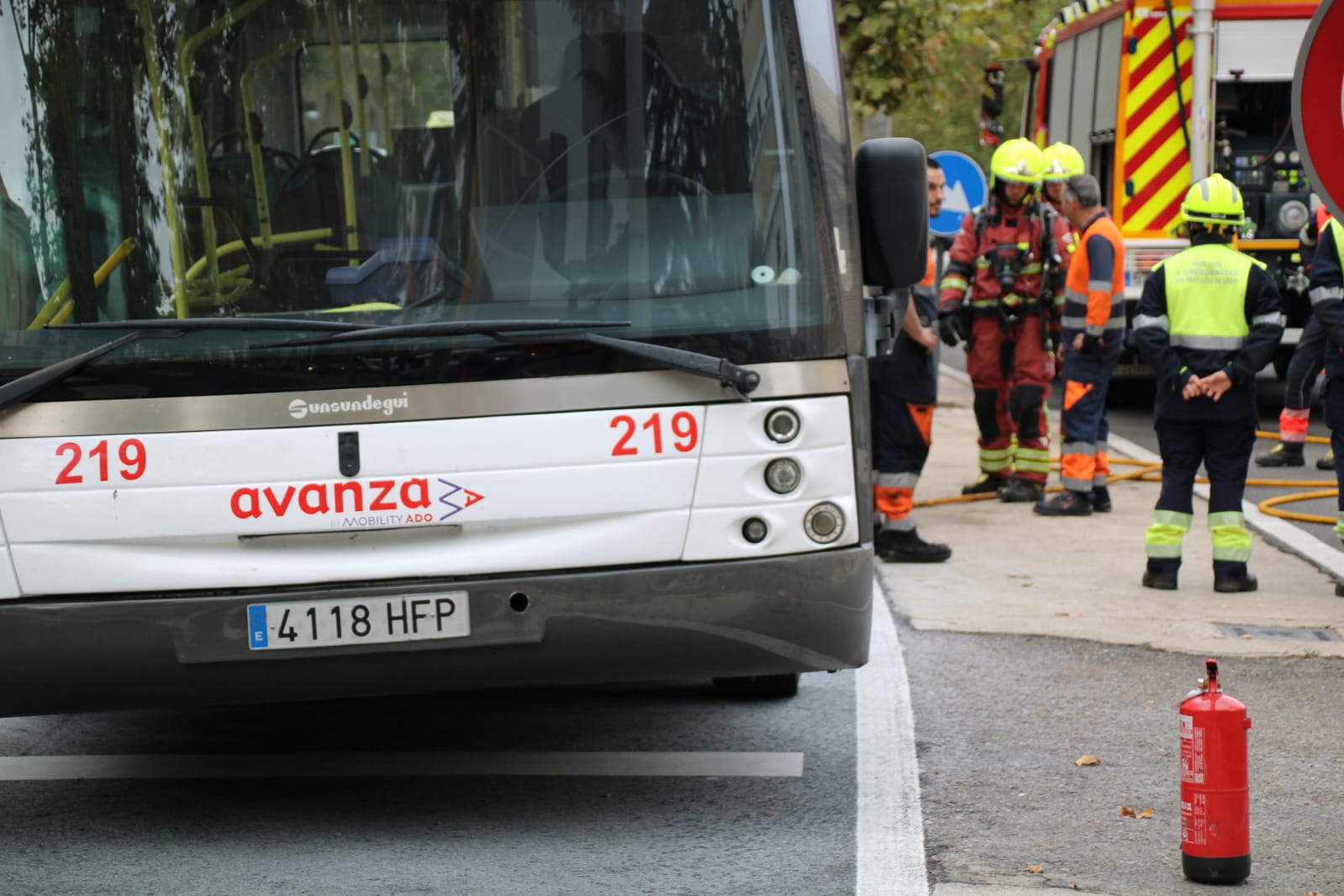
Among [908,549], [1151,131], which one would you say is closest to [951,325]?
[908,549]

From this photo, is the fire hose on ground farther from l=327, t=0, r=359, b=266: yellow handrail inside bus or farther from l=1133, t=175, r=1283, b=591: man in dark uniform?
l=327, t=0, r=359, b=266: yellow handrail inside bus

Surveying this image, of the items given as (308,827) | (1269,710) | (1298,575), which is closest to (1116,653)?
(1269,710)

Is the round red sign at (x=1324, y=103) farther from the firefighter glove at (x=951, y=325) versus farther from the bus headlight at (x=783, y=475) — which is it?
the firefighter glove at (x=951, y=325)

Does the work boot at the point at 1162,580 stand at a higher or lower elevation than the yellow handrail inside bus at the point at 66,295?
lower

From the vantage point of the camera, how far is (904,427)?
9.66 metres

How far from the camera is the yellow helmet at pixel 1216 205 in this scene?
27.6 ft

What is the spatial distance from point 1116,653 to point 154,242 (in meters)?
4.00

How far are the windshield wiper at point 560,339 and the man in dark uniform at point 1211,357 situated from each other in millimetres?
3916

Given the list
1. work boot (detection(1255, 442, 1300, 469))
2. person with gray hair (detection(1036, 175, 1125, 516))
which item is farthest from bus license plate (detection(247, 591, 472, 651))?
work boot (detection(1255, 442, 1300, 469))

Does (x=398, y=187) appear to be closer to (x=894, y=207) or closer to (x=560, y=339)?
(x=560, y=339)

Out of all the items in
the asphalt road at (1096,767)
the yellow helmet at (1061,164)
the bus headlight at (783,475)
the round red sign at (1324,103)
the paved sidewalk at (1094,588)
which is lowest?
the paved sidewalk at (1094,588)

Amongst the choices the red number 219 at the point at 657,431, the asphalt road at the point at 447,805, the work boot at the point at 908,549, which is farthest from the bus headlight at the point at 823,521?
the work boot at the point at 908,549

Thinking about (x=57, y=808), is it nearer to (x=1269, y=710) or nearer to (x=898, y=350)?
(x=1269, y=710)

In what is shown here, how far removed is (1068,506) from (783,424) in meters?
6.22
